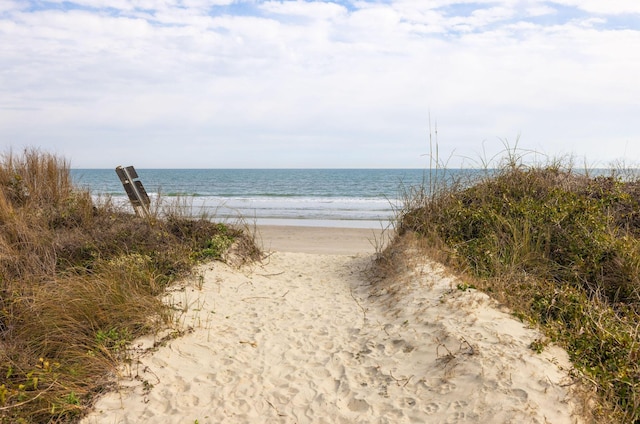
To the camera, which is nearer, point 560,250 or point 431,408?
point 431,408

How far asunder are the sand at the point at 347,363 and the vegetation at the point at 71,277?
0.29m

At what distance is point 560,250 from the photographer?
6398mm

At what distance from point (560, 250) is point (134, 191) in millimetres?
6846

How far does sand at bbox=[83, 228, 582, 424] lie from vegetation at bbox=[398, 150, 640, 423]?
33cm

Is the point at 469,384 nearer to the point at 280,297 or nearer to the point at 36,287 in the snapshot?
the point at 280,297

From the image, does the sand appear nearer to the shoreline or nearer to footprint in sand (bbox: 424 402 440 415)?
footprint in sand (bbox: 424 402 440 415)

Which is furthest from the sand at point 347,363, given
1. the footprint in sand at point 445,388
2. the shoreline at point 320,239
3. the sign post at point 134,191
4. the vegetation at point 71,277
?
the shoreline at point 320,239

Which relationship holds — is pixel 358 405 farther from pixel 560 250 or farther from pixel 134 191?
pixel 134 191

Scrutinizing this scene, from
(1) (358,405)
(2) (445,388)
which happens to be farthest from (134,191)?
(2) (445,388)

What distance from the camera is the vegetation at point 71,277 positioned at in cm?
401

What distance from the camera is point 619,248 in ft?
19.2

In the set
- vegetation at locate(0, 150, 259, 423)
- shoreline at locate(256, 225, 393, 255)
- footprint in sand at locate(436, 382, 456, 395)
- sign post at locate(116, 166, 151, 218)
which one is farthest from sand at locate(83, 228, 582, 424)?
shoreline at locate(256, 225, 393, 255)

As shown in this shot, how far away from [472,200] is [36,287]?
6.14 meters

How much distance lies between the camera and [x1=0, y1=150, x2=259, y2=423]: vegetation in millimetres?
4008
